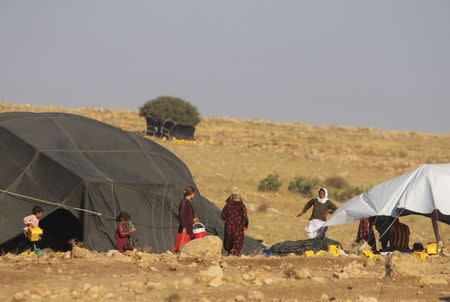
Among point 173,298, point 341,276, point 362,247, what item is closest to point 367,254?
point 362,247

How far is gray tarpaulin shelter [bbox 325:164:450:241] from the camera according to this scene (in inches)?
582

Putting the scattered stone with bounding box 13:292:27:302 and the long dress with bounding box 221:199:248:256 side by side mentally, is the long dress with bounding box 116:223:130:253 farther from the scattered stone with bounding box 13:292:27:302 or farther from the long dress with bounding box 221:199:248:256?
the scattered stone with bounding box 13:292:27:302

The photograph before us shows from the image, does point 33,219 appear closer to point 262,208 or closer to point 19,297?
point 19,297

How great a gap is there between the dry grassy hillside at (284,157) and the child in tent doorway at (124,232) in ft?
26.6

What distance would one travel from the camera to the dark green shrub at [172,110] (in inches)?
1646

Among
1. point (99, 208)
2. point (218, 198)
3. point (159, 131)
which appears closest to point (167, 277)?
point (99, 208)

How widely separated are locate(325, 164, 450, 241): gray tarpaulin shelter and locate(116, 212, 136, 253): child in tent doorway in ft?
11.8

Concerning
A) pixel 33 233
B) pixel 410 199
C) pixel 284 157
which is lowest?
pixel 33 233

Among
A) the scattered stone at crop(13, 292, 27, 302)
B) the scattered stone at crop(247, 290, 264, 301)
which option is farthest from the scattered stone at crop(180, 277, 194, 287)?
the scattered stone at crop(13, 292, 27, 302)

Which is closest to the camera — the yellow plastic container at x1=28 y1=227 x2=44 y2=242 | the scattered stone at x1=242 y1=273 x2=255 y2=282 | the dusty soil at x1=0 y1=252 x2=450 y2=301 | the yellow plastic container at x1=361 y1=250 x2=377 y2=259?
the dusty soil at x1=0 y1=252 x2=450 y2=301

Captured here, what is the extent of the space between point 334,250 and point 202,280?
5254 millimetres

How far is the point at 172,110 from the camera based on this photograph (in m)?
42.0

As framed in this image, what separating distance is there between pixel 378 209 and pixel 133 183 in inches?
156

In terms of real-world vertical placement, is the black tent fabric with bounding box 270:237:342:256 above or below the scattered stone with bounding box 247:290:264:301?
below
